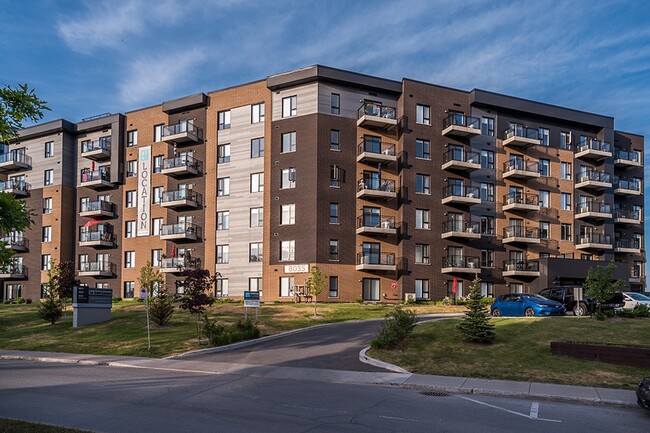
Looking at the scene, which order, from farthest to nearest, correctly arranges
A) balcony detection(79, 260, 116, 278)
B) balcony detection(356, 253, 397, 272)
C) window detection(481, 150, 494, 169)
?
balcony detection(79, 260, 116, 278), window detection(481, 150, 494, 169), balcony detection(356, 253, 397, 272)

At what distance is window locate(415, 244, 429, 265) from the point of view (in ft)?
155

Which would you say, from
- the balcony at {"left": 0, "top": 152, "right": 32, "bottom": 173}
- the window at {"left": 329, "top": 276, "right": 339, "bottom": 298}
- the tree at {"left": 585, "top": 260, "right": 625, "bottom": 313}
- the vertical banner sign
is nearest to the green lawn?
the tree at {"left": 585, "top": 260, "right": 625, "bottom": 313}

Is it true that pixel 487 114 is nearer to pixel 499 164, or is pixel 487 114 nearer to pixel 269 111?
pixel 499 164

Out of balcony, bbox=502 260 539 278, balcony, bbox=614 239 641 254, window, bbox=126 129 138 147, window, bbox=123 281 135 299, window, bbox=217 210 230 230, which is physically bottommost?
window, bbox=123 281 135 299

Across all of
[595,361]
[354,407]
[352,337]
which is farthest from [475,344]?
[354,407]

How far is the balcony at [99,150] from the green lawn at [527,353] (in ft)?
144

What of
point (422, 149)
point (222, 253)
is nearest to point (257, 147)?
point (222, 253)

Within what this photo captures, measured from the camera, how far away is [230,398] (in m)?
12.3

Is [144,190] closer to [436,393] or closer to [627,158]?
[436,393]

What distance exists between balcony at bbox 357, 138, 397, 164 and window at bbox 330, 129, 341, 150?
1864 millimetres

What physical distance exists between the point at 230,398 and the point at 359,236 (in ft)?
113

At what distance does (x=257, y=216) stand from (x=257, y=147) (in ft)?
20.2

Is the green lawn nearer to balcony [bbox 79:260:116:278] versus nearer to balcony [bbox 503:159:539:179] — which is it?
balcony [bbox 503:159:539:179]

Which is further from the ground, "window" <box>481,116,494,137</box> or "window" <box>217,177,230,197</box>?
"window" <box>481,116,494,137</box>
